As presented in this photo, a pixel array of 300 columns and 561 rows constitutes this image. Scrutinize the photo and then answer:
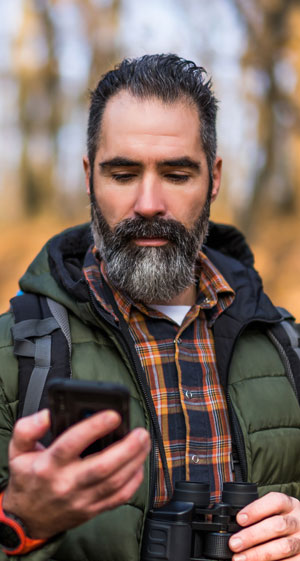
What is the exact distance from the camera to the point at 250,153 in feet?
51.9

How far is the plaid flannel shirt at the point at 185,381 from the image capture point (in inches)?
102

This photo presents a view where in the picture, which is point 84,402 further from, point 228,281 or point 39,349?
point 228,281

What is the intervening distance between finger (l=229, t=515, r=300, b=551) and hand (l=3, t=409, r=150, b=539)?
2.36 feet

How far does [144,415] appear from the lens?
2518 millimetres

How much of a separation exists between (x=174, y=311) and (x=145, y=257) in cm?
32

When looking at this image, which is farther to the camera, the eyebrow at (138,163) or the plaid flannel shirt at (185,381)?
the eyebrow at (138,163)

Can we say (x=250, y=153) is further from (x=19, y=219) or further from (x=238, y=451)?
(x=238, y=451)

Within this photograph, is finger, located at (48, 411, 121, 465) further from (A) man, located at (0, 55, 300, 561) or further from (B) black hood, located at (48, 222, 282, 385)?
(B) black hood, located at (48, 222, 282, 385)

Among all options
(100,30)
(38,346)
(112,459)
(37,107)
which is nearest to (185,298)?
(38,346)

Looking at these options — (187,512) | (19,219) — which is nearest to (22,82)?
(19,219)

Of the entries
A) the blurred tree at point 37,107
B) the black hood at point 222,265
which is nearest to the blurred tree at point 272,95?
the blurred tree at point 37,107

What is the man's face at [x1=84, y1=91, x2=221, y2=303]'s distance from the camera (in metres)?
2.80

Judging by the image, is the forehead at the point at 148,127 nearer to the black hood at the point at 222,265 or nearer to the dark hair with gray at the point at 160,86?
the dark hair with gray at the point at 160,86

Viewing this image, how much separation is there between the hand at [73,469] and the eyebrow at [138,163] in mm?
1474
